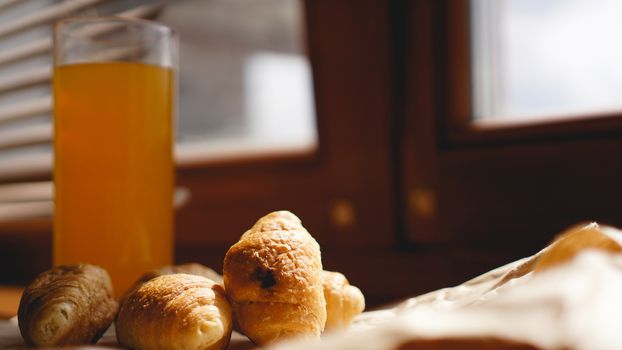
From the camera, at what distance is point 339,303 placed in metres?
0.50

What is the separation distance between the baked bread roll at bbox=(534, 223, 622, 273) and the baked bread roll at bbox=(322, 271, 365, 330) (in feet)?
0.51

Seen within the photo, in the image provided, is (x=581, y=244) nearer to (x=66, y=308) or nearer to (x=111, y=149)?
(x=66, y=308)

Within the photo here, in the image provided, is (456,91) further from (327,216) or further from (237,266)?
(237,266)

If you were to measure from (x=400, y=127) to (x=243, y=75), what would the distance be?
0.44 meters

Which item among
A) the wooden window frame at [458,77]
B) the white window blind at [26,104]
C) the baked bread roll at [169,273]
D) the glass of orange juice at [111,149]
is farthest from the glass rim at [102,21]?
the white window blind at [26,104]

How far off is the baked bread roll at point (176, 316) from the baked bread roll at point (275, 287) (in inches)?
0.6

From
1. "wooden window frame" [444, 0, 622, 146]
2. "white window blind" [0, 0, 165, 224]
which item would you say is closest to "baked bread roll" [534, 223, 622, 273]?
"wooden window frame" [444, 0, 622, 146]

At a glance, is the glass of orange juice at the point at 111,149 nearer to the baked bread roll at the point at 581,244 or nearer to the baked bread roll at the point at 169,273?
the baked bread roll at the point at 169,273

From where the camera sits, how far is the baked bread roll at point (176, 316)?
0.40m

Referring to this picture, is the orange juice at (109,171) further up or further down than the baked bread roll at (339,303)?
further up

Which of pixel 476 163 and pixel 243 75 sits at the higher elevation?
pixel 243 75

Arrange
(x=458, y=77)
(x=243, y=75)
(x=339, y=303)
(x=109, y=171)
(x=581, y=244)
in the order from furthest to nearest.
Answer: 1. (x=243, y=75)
2. (x=458, y=77)
3. (x=109, y=171)
4. (x=339, y=303)
5. (x=581, y=244)

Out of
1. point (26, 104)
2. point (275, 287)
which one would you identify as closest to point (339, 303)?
point (275, 287)

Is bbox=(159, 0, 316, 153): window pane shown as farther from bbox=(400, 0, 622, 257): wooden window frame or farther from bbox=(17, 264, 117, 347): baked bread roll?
Result: bbox=(17, 264, 117, 347): baked bread roll
